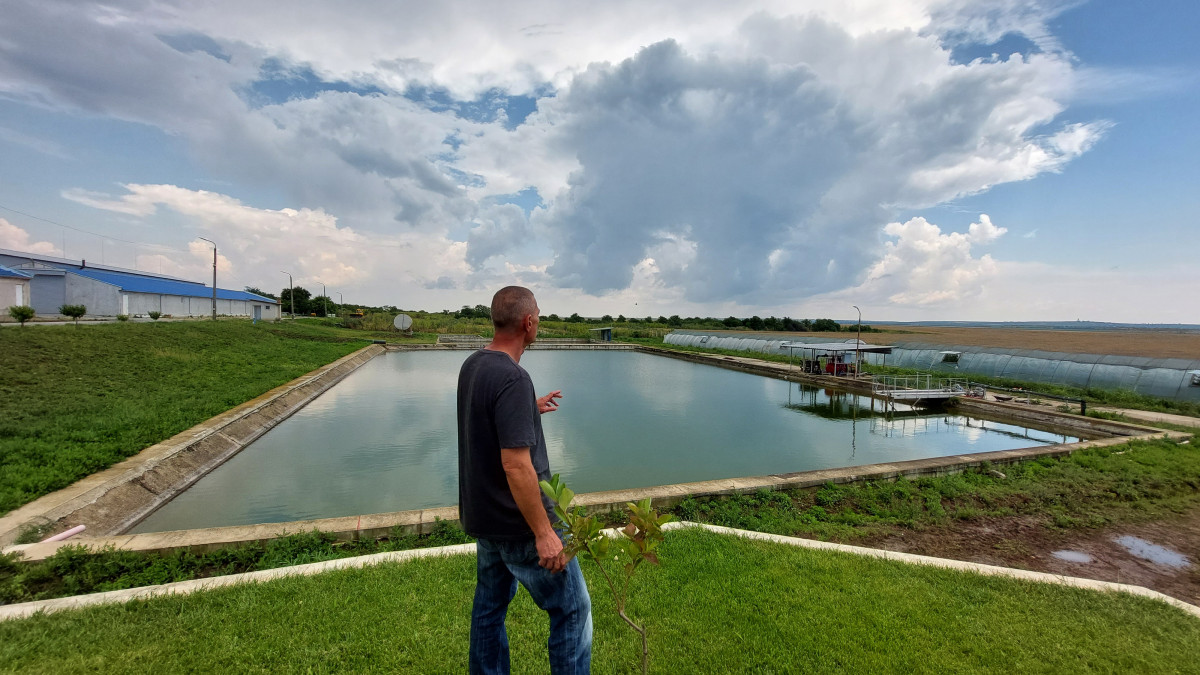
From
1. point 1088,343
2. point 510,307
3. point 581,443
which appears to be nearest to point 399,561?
point 510,307

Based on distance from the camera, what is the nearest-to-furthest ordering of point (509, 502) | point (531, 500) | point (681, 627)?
Answer: 1. point (531, 500)
2. point (509, 502)
3. point (681, 627)

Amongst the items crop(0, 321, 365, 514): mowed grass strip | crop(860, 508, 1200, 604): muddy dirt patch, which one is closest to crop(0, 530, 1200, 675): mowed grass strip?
crop(860, 508, 1200, 604): muddy dirt patch

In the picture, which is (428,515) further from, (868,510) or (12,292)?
(12,292)

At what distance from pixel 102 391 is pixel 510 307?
1236cm

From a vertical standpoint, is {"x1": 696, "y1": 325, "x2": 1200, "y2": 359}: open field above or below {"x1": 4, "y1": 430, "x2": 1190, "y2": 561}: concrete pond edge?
above

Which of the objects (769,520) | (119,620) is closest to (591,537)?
(119,620)

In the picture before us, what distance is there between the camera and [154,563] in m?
3.89

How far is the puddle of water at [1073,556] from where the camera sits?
15.6 ft

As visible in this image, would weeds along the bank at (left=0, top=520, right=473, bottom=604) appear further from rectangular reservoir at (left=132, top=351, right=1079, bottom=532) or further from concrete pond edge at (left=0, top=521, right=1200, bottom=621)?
rectangular reservoir at (left=132, top=351, right=1079, bottom=532)

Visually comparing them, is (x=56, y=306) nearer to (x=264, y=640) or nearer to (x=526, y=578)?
(x=264, y=640)

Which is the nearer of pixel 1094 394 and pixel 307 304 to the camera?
pixel 1094 394

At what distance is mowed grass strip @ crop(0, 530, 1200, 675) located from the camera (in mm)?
2545

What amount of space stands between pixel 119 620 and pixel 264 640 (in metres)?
0.95

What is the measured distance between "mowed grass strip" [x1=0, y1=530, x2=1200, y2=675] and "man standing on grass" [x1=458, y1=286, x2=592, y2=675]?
84cm
